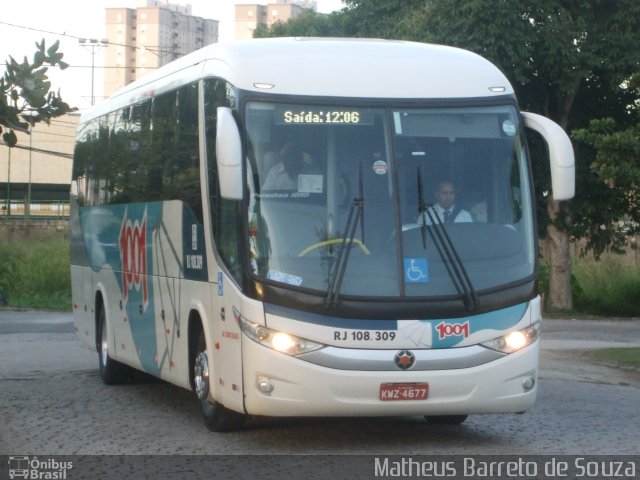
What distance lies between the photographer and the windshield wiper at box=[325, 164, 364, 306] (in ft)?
30.5

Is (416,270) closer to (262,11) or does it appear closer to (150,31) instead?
(262,11)

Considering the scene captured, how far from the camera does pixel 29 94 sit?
11.6 meters

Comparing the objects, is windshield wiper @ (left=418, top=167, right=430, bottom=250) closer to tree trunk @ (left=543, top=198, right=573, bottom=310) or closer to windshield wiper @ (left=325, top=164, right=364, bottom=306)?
windshield wiper @ (left=325, top=164, right=364, bottom=306)

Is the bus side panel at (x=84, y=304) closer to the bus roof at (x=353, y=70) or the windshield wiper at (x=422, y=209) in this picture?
the bus roof at (x=353, y=70)

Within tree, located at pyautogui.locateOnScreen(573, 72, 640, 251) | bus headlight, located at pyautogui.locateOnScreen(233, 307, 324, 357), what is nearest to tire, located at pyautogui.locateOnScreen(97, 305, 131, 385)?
bus headlight, located at pyautogui.locateOnScreen(233, 307, 324, 357)

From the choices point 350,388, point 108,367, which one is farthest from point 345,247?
point 108,367

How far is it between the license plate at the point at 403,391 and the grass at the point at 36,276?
82.4 feet

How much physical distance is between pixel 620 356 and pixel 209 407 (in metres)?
9.62

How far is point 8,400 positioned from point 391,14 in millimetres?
23076

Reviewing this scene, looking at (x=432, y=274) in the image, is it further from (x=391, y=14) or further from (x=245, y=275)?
(x=391, y=14)

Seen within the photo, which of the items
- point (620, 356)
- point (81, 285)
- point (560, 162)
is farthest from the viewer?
point (620, 356)

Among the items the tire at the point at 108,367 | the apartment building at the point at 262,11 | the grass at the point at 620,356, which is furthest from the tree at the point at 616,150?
the apartment building at the point at 262,11

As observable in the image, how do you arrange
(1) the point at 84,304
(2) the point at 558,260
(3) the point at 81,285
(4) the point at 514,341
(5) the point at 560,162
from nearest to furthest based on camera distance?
(4) the point at 514,341 → (5) the point at 560,162 → (1) the point at 84,304 → (3) the point at 81,285 → (2) the point at 558,260

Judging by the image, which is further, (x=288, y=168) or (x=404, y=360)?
(x=288, y=168)
